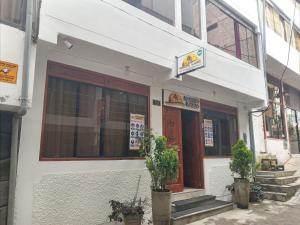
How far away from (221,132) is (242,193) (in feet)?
8.21

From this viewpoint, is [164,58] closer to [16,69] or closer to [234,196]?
[16,69]

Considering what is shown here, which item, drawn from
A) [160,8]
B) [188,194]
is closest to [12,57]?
[160,8]

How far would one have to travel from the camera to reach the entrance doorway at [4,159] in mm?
4395

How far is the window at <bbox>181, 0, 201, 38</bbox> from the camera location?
7837 mm

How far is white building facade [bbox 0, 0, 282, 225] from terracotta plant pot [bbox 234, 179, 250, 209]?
92 cm

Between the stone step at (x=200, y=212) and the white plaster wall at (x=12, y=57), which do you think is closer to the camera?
the white plaster wall at (x=12, y=57)

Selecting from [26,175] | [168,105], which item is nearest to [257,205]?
[168,105]

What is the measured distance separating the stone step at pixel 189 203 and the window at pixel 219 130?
1.47 m

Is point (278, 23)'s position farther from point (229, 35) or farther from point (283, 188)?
point (283, 188)

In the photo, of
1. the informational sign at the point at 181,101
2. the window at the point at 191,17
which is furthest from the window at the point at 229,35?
the informational sign at the point at 181,101

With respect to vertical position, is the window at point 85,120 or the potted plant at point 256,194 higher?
the window at point 85,120

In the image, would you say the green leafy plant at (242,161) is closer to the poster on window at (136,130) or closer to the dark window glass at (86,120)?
the poster on window at (136,130)

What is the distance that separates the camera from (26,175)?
468 cm

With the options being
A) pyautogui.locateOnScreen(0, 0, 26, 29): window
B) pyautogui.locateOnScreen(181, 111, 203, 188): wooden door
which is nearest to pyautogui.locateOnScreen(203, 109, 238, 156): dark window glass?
pyautogui.locateOnScreen(181, 111, 203, 188): wooden door
